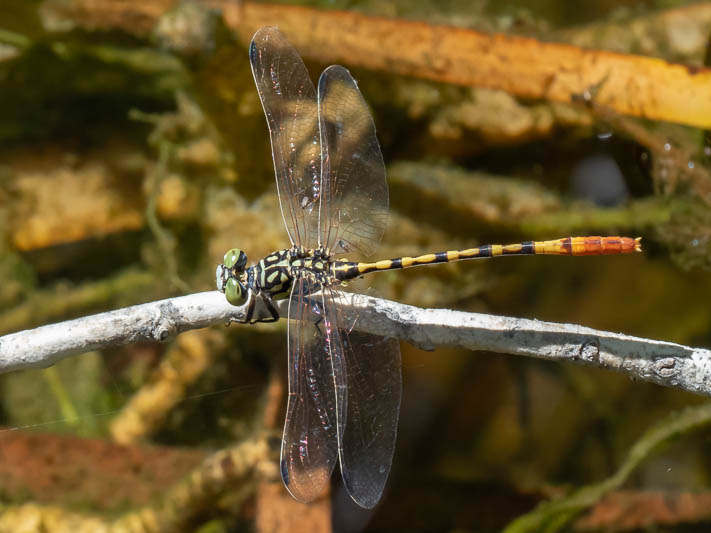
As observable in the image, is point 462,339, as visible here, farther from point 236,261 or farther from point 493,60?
point 493,60

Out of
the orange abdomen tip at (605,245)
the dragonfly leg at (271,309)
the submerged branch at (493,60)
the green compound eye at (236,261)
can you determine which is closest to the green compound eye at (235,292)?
the dragonfly leg at (271,309)

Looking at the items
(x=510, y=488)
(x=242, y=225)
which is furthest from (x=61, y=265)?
(x=510, y=488)

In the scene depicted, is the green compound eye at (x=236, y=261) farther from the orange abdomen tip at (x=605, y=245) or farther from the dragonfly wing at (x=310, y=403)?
the orange abdomen tip at (x=605, y=245)

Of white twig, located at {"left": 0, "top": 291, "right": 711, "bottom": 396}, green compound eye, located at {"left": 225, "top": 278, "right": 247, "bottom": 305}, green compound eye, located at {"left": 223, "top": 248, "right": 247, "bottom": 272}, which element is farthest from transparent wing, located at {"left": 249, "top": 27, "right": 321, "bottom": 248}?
white twig, located at {"left": 0, "top": 291, "right": 711, "bottom": 396}

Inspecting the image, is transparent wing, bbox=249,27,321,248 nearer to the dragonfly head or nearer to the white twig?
the dragonfly head

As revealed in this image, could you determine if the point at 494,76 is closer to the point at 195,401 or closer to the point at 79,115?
the point at 195,401

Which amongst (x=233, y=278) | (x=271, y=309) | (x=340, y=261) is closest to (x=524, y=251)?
(x=340, y=261)

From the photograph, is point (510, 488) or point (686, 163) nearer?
point (686, 163)
